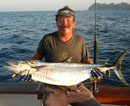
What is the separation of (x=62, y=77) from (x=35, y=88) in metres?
0.89

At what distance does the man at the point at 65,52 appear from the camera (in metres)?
3.21

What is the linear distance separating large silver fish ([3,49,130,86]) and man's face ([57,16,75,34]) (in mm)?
606

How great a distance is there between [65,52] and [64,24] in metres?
0.50

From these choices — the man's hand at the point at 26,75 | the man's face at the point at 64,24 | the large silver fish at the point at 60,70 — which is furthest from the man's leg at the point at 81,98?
the man's face at the point at 64,24

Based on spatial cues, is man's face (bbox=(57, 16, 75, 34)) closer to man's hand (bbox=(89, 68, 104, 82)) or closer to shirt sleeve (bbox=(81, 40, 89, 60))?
shirt sleeve (bbox=(81, 40, 89, 60))

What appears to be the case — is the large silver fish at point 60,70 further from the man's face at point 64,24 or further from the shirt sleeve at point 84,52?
the man's face at point 64,24

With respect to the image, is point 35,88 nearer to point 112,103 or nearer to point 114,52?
point 112,103

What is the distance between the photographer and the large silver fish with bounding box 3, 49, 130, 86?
10.3 ft

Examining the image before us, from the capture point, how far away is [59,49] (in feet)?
11.1

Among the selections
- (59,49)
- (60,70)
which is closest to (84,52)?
(59,49)

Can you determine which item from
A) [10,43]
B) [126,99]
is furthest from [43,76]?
[10,43]

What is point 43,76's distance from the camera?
10.5 feet

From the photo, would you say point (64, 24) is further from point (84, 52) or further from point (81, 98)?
point (81, 98)

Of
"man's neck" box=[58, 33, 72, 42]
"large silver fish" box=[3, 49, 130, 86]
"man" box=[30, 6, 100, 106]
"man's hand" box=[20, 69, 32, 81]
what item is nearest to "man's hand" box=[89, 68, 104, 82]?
"large silver fish" box=[3, 49, 130, 86]
